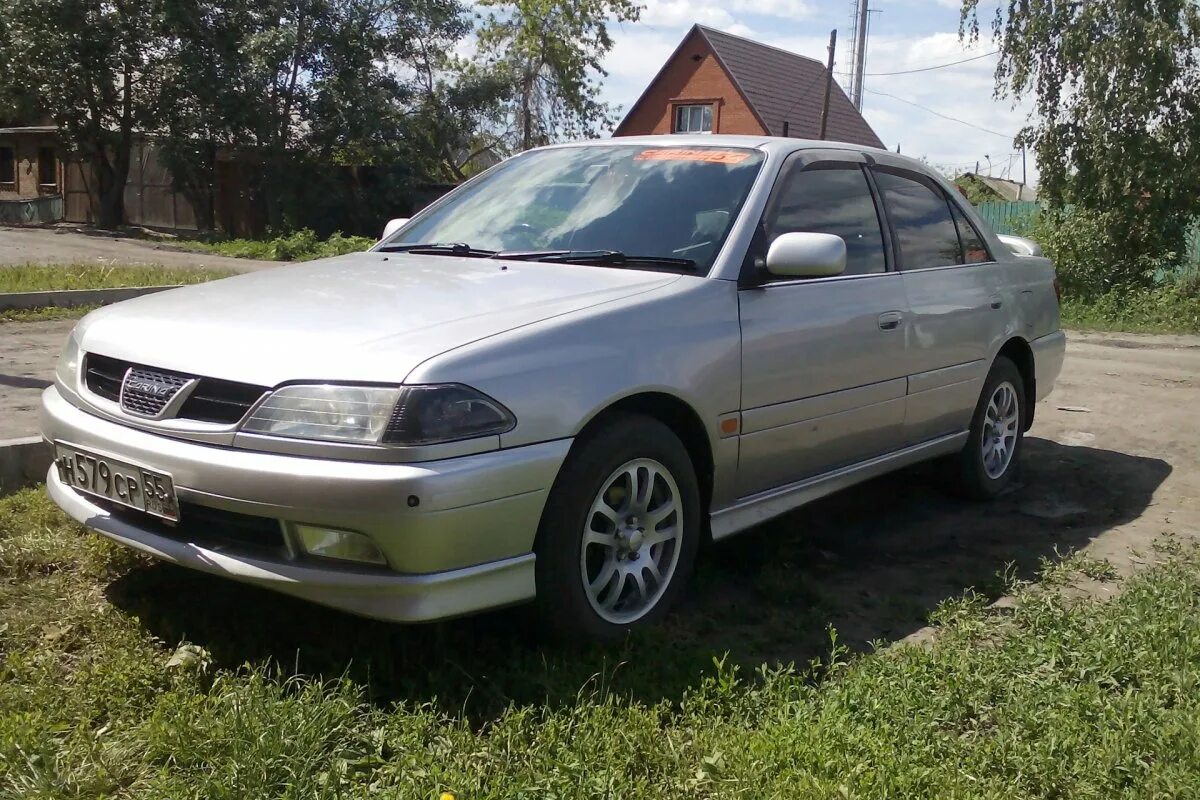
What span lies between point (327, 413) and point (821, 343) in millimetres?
2000

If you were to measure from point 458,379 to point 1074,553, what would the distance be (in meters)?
3.03

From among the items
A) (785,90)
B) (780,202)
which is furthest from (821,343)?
(785,90)

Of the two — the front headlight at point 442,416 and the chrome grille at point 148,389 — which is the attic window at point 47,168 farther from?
the front headlight at point 442,416

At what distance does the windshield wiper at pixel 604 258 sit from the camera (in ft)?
12.6

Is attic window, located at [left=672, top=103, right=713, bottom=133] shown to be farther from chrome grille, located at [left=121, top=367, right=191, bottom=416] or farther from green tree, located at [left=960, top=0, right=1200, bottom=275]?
chrome grille, located at [left=121, top=367, right=191, bottom=416]

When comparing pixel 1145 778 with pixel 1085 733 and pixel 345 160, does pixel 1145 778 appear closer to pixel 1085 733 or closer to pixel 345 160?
pixel 1085 733

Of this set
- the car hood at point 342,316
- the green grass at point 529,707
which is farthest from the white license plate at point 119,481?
the green grass at point 529,707

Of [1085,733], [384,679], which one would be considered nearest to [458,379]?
[384,679]

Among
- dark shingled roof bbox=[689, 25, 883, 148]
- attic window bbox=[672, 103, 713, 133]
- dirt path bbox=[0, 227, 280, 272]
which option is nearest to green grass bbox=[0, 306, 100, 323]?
dirt path bbox=[0, 227, 280, 272]

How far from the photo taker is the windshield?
158 inches

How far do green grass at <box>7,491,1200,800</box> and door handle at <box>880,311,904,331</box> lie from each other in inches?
50.2

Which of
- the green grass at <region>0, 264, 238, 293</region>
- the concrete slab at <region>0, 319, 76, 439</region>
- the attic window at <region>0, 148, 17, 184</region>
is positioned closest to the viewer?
the concrete slab at <region>0, 319, 76, 439</region>

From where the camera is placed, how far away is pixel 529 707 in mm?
2875

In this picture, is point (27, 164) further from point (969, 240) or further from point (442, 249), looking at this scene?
point (969, 240)
